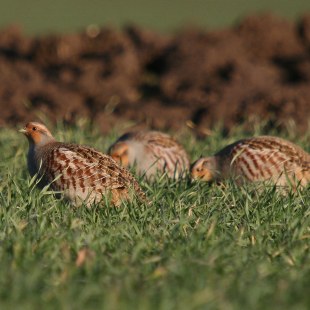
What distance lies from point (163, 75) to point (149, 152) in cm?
536

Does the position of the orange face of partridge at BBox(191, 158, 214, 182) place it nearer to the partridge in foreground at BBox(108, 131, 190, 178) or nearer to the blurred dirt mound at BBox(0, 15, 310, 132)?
the partridge in foreground at BBox(108, 131, 190, 178)

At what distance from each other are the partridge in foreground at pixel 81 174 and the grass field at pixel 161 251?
19 centimetres

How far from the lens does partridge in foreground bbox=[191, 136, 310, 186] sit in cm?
750

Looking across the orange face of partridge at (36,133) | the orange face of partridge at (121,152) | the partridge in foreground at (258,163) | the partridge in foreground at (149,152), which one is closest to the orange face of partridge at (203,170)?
the partridge in foreground at (258,163)

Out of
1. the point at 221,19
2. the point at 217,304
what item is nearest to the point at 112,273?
the point at 217,304

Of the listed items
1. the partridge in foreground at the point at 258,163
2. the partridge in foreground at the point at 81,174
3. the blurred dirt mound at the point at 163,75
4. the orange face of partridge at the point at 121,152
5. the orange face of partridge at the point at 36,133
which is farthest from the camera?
the blurred dirt mound at the point at 163,75

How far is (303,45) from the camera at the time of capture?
14930 millimetres

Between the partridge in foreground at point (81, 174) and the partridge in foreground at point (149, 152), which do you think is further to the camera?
the partridge in foreground at point (149, 152)

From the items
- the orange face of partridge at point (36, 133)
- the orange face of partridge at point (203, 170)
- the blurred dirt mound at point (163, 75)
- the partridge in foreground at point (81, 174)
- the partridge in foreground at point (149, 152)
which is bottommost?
the blurred dirt mound at point (163, 75)

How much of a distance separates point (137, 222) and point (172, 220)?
0.93 ft

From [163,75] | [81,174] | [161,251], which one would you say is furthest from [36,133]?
[163,75]

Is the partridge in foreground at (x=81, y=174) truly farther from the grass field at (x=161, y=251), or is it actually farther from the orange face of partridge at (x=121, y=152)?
the orange face of partridge at (x=121, y=152)

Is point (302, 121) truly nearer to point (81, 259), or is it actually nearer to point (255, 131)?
point (255, 131)

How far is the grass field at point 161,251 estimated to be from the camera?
4.19 m
